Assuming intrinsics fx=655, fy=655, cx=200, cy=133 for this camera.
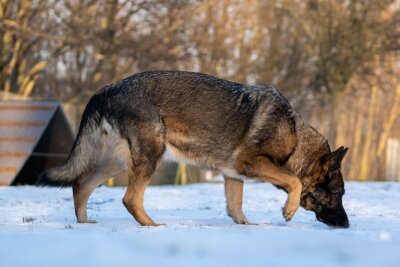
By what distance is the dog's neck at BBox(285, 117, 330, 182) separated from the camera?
705 centimetres

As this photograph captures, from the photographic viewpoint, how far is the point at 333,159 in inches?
277

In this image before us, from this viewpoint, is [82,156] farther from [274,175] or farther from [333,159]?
[333,159]

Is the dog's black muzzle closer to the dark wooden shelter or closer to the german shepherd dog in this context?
the german shepherd dog

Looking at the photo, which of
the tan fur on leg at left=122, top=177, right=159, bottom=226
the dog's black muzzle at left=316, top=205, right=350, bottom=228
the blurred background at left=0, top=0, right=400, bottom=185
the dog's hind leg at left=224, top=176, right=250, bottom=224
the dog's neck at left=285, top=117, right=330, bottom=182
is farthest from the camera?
the blurred background at left=0, top=0, right=400, bottom=185

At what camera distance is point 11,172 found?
1262cm

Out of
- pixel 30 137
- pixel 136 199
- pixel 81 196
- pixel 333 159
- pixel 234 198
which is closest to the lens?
pixel 136 199

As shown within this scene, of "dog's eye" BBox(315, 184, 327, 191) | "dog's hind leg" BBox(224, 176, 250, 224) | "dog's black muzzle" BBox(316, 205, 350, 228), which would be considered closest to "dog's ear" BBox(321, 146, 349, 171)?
"dog's eye" BBox(315, 184, 327, 191)

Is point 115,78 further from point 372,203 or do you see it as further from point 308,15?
point 372,203

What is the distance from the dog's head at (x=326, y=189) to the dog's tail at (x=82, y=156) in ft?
7.68

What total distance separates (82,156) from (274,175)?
199 cm

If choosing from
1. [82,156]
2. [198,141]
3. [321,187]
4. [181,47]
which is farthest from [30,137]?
[181,47]

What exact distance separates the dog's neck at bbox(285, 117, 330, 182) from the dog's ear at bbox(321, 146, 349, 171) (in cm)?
10

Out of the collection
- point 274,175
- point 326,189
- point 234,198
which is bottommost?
point 234,198

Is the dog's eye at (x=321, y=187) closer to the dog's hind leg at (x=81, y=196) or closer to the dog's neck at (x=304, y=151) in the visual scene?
the dog's neck at (x=304, y=151)
